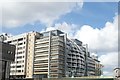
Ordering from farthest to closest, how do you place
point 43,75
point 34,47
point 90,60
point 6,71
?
point 90,60 → point 34,47 → point 43,75 → point 6,71

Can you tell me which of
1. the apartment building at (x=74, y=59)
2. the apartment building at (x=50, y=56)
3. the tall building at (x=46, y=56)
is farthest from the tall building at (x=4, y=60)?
the apartment building at (x=74, y=59)

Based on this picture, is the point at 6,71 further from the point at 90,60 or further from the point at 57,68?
the point at 90,60

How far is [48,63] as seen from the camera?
293 feet

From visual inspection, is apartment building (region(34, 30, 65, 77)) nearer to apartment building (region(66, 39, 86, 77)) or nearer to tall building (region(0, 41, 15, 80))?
apartment building (region(66, 39, 86, 77))

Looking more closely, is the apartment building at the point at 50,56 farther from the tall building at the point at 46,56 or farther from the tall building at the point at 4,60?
the tall building at the point at 4,60

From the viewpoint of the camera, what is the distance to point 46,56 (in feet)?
297

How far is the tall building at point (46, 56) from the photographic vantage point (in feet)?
292

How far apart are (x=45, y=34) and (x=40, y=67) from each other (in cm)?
1459

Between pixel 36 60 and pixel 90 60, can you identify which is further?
pixel 90 60

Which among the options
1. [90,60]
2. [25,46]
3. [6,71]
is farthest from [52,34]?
[6,71]

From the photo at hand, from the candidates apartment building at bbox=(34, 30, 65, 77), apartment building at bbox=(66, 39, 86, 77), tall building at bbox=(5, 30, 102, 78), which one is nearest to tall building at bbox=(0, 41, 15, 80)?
tall building at bbox=(5, 30, 102, 78)

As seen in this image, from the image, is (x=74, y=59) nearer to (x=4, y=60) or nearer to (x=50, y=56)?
(x=50, y=56)

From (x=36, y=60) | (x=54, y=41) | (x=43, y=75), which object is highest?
(x=54, y=41)

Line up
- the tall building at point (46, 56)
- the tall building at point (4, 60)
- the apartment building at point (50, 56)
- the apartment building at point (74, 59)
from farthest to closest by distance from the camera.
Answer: the apartment building at point (74, 59), the tall building at point (46, 56), the apartment building at point (50, 56), the tall building at point (4, 60)
